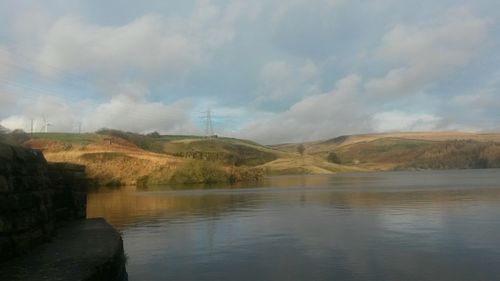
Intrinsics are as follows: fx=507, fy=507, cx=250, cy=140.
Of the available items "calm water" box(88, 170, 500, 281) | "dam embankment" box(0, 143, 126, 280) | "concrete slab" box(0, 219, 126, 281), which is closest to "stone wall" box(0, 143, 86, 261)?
"dam embankment" box(0, 143, 126, 280)

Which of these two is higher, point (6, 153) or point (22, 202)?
point (6, 153)

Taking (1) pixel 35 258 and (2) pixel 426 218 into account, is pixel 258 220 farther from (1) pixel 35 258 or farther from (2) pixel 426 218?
(1) pixel 35 258

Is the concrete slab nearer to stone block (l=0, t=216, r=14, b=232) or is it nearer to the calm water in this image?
stone block (l=0, t=216, r=14, b=232)

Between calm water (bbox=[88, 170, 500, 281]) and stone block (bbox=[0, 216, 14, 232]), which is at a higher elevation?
stone block (bbox=[0, 216, 14, 232])

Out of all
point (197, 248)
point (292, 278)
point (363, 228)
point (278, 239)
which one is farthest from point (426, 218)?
point (292, 278)

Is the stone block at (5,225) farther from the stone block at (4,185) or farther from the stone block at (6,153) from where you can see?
the stone block at (6,153)

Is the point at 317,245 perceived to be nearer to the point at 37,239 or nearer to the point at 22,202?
the point at 37,239

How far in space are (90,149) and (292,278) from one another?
129 m

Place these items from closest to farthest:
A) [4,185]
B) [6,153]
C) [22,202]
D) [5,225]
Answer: [5,225] < [4,185] < [22,202] < [6,153]

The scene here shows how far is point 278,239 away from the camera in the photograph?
2930 centimetres

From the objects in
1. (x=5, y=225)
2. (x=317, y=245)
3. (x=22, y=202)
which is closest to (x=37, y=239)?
(x=22, y=202)

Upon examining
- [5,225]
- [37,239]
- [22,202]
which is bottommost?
[37,239]

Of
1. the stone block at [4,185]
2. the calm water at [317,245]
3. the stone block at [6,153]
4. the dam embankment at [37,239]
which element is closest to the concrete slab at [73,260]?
the dam embankment at [37,239]

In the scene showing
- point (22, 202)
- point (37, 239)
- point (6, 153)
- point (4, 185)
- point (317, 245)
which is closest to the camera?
point (4, 185)
